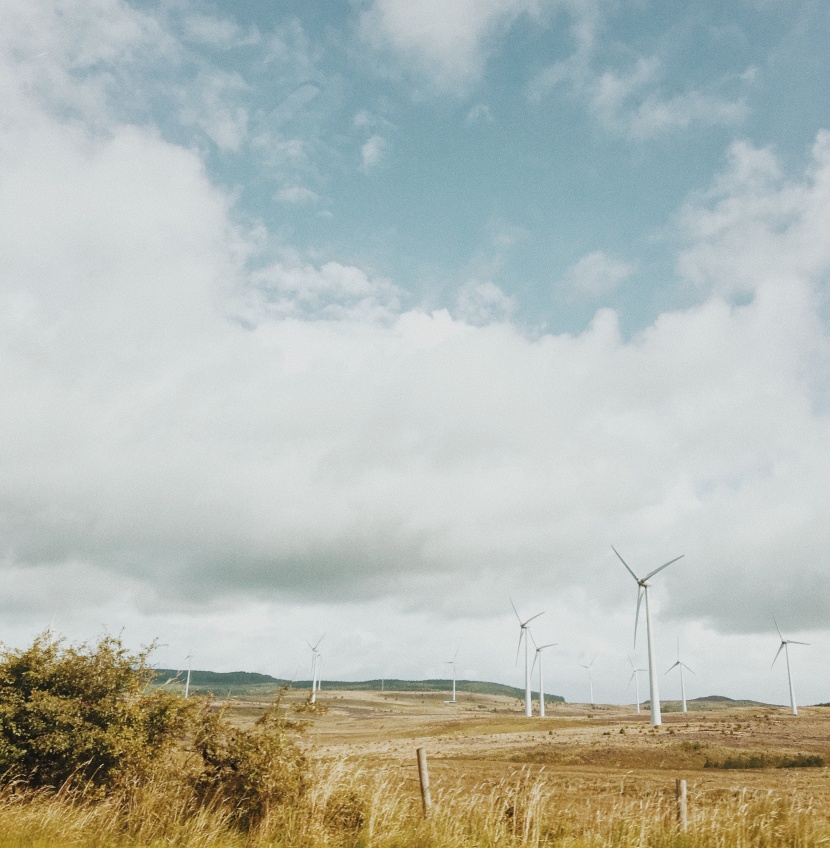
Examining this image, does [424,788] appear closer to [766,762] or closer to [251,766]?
[251,766]

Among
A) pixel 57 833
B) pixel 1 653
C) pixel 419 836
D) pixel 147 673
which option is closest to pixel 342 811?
pixel 419 836

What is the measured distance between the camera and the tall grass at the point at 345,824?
13281mm

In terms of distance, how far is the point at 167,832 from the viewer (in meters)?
13.5

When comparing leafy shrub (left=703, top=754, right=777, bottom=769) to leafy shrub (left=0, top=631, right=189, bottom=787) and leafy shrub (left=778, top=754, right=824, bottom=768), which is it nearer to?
leafy shrub (left=778, top=754, right=824, bottom=768)

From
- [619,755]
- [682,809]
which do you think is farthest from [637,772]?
[682,809]

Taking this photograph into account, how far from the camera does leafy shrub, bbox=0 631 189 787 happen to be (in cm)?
1689

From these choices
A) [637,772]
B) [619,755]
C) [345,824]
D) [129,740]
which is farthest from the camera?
[619,755]

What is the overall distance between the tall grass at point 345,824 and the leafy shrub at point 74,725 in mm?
824

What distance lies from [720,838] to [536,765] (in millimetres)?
54266

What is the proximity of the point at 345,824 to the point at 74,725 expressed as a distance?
7.64m

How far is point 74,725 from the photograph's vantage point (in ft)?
56.7

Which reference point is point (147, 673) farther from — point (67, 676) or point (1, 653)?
point (1, 653)

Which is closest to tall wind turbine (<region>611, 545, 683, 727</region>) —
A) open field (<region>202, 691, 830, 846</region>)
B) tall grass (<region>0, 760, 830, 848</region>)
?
open field (<region>202, 691, 830, 846</region>)

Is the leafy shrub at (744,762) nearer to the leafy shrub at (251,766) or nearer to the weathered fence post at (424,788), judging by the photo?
the weathered fence post at (424,788)
